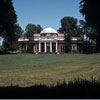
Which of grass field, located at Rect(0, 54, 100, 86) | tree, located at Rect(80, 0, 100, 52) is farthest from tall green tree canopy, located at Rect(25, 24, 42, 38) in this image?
tree, located at Rect(80, 0, 100, 52)

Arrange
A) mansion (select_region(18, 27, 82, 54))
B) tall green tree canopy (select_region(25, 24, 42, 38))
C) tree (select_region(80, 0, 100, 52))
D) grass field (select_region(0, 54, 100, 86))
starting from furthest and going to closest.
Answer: tall green tree canopy (select_region(25, 24, 42, 38)) → mansion (select_region(18, 27, 82, 54)) → grass field (select_region(0, 54, 100, 86)) → tree (select_region(80, 0, 100, 52))

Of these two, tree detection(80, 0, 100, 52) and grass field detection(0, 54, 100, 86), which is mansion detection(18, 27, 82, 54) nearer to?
grass field detection(0, 54, 100, 86)

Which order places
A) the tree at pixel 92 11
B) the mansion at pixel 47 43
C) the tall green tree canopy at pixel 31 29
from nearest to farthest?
1. the tree at pixel 92 11
2. the mansion at pixel 47 43
3. the tall green tree canopy at pixel 31 29

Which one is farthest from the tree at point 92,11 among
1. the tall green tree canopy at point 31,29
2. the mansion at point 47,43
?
the tall green tree canopy at point 31,29

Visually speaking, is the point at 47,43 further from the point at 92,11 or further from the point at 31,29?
the point at 92,11

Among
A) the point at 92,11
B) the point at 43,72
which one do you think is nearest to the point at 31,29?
the point at 43,72

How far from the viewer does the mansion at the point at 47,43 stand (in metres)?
62.0

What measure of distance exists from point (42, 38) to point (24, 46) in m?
7.54

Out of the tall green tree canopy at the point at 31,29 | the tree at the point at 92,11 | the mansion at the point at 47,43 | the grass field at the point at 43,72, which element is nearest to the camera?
the tree at the point at 92,11

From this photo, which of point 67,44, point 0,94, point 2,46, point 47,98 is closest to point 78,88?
point 47,98

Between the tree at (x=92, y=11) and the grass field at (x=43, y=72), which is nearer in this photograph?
the tree at (x=92, y=11)

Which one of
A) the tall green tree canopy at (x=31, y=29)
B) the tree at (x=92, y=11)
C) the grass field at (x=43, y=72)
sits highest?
the tall green tree canopy at (x=31, y=29)

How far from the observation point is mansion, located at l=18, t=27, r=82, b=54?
6203cm

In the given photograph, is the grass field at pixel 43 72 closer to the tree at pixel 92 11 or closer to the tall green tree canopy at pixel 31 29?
the tree at pixel 92 11
